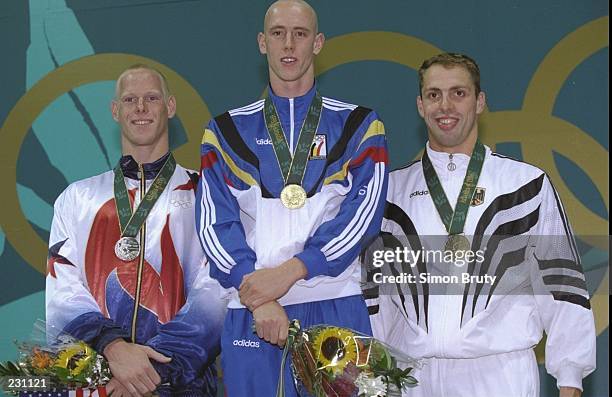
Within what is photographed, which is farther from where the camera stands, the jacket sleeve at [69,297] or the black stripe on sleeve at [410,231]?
the jacket sleeve at [69,297]

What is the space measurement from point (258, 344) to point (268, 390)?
17 centimetres

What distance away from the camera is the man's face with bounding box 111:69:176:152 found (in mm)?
3928

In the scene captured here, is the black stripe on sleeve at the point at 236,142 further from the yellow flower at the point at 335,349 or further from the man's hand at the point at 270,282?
the yellow flower at the point at 335,349

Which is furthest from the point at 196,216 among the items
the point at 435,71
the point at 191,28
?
the point at 191,28

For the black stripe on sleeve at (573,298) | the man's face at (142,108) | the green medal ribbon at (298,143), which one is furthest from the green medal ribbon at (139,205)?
the black stripe on sleeve at (573,298)

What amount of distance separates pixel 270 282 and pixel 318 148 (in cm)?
57

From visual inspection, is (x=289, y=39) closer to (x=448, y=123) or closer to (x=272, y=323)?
(x=448, y=123)

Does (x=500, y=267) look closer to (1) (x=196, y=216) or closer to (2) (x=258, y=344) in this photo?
(2) (x=258, y=344)

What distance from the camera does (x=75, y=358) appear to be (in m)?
3.48

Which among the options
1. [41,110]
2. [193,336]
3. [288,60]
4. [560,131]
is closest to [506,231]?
[288,60]

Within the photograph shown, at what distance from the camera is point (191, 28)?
5.63m

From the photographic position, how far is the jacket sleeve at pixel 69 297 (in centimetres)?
362

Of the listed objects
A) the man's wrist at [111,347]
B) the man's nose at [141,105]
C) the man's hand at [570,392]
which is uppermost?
the man's nose at [141,105]

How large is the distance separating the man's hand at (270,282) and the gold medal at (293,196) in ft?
0.76
